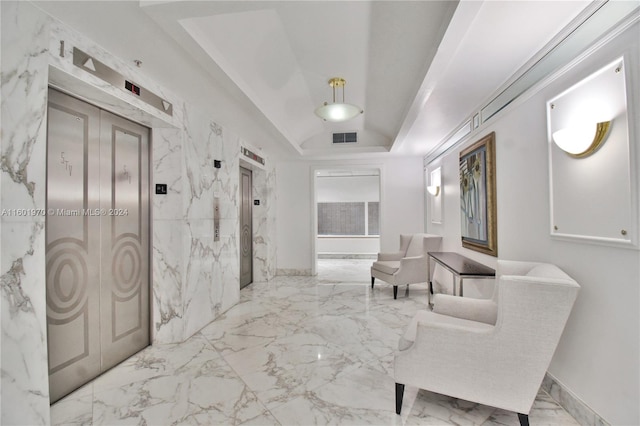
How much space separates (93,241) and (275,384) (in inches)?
72.1

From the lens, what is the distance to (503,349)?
5.38 feet

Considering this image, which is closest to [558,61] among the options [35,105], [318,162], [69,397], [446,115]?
[446,115]

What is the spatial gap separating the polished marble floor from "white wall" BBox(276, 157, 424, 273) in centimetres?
257

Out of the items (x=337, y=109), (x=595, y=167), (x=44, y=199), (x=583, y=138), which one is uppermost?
(x=337, y=109)

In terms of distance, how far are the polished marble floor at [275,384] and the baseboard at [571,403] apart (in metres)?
0.05

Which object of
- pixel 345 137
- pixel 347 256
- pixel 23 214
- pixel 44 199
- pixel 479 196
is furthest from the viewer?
pixel 347 256

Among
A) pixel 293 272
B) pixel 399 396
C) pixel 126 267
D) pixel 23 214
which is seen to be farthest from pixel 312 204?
pixel 23 214

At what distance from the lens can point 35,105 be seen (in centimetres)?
165

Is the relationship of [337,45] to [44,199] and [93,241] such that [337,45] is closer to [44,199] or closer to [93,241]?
[44,199]

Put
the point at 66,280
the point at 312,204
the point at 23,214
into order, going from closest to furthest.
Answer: the point at 23,214 → the point at 66,280 → the point at 312,204

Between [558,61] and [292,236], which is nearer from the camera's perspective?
[558,61]

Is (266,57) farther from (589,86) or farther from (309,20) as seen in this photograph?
(589,86)

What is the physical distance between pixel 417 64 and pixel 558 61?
4.11 ft

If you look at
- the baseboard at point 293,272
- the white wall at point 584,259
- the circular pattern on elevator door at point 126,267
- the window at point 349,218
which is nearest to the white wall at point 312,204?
the baseboard at point 293,272
